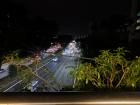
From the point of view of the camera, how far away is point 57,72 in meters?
3.35

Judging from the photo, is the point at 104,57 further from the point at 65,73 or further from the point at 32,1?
the point at 32,1

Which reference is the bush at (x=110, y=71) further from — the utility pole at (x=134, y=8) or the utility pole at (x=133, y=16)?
the utility pole at (x=134, y=8)

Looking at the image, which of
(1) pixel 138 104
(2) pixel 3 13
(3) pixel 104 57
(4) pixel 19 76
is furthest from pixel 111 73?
(1) pixel 138 104

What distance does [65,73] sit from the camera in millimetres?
3277

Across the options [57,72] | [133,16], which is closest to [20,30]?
[57,72]

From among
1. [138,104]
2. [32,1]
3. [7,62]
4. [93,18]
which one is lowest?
[138,104]

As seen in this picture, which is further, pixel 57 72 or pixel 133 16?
pixel 57 72

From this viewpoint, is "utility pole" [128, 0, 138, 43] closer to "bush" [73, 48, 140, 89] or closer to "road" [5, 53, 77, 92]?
"bush" [73, 48, 140, 89]

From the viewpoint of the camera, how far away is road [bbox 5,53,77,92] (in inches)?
128

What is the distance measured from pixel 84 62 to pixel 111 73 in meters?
0.34

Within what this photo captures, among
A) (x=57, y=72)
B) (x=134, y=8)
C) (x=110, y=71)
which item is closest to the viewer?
(x=134, y=8)

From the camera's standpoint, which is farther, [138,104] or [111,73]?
[111,73]

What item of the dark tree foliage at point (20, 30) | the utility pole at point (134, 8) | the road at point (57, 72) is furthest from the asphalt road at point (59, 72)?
the utility pole at point (134, 8)

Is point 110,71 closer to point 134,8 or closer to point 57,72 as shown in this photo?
point 57,72
